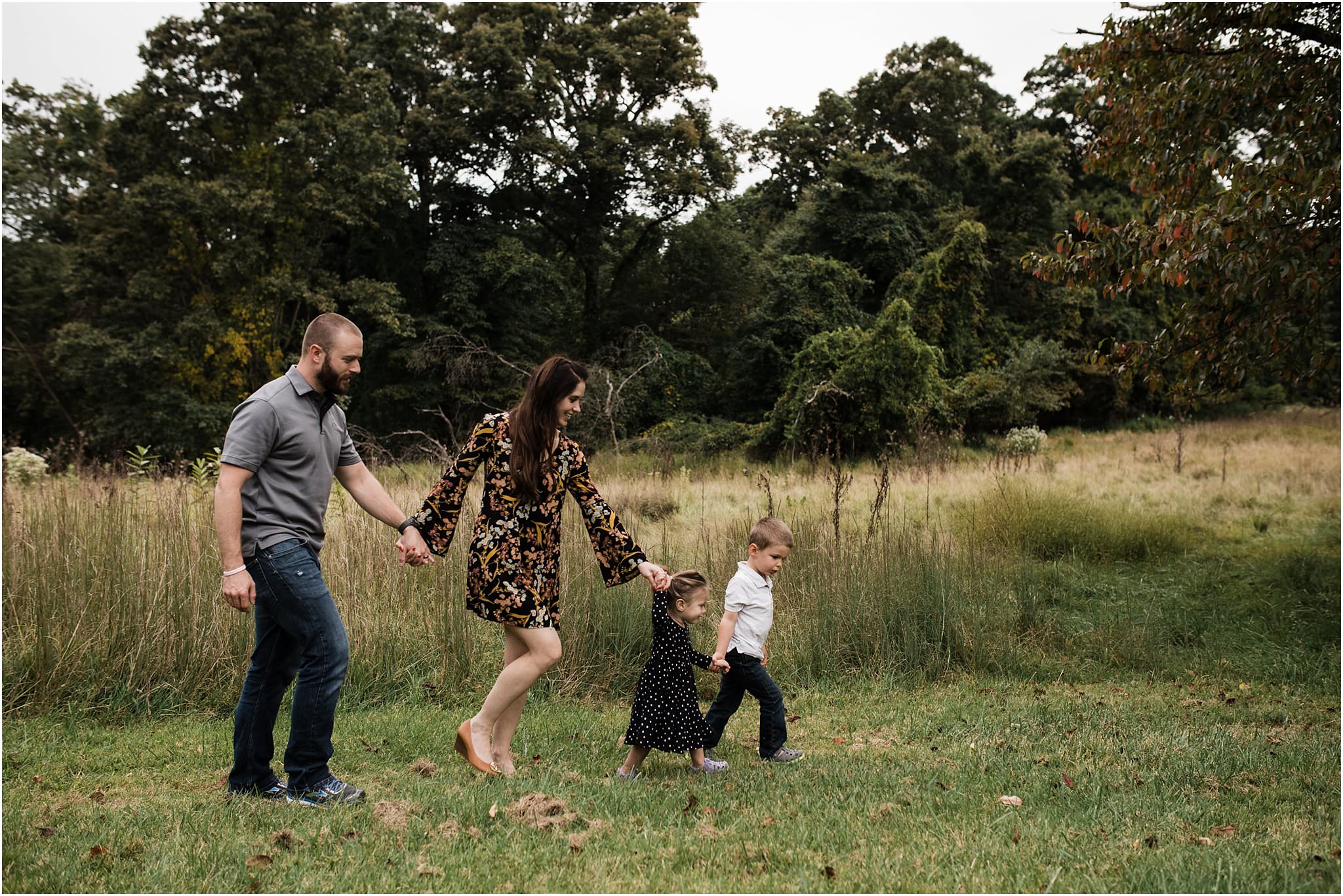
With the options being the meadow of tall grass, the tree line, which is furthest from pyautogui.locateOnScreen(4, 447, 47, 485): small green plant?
the tree line

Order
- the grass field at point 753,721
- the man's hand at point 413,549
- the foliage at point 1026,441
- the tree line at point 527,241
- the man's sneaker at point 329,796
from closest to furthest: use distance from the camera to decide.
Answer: the grass field at point 753,721 → the man's sneaker at point 329,796 → the man's hand at point 413,549 → the foliage at point 1026,441 → the tree line at point 527,241

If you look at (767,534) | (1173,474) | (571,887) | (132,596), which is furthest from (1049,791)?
(1173,474)

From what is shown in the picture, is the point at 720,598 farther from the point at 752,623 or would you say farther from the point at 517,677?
the point at 517,677

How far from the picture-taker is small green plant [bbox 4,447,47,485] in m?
11.5

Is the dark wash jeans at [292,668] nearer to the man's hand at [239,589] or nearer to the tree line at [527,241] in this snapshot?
the man's hand at [239,589]

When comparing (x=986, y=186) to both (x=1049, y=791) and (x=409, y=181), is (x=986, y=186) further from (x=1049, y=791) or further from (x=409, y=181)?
(x=1049, y=791)

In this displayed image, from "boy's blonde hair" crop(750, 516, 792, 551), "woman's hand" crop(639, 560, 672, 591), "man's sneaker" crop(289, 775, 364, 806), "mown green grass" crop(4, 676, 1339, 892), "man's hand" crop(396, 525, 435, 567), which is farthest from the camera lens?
"boy's blonde hair" crop(750, 516, 792, 551)

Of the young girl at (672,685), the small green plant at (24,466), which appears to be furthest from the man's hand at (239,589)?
the small green plant at (24,466)

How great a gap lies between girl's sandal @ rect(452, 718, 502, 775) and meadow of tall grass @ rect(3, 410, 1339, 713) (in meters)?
1.68

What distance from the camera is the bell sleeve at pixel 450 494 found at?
437 cm

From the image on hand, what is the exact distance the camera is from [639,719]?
14.8 ft

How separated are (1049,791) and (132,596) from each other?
5343 millimetres

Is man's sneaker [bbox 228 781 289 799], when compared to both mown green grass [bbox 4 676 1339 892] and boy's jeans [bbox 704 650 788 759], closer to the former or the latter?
mown green grass [bbox 4 676 1339 892]

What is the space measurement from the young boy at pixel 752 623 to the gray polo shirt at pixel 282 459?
1.95 meters
